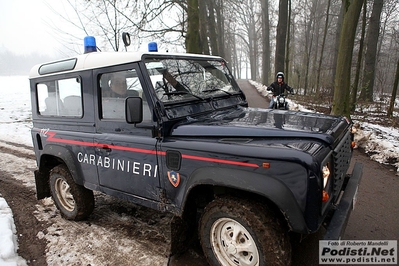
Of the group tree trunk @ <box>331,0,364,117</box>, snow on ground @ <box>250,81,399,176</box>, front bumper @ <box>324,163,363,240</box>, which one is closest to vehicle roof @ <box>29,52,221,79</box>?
front bumper @ <box>324,163,363,240</box>

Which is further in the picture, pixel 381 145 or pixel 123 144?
pixel 381 145

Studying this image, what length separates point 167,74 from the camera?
2.91 metres

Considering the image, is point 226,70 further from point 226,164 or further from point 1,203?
point 1,203

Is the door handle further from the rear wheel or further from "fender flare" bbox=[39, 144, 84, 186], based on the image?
the rear wheel

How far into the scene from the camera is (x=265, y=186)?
6.54 ft

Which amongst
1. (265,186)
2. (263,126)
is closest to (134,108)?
(263,126)

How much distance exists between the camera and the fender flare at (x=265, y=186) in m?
1.92

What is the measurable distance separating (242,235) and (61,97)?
2875mm

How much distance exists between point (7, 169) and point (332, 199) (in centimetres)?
657

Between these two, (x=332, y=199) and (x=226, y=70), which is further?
(x=226, y=70)

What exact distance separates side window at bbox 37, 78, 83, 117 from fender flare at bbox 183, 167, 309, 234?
1988 millimetres

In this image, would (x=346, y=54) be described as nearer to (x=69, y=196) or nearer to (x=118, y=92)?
(x=118, y=92)

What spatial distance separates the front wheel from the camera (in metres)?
2.09

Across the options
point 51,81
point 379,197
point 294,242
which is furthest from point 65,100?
point 379,197
